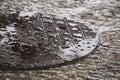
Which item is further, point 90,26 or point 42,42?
point 90,26

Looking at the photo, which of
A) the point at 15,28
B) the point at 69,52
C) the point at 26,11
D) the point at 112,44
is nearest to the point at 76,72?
the point at 69,52

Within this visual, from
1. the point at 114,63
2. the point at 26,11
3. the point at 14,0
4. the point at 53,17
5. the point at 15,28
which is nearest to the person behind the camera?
the point at 114,63

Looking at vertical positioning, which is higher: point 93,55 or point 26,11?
point 26,11

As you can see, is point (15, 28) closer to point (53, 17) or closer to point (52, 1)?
point (53, 17)
